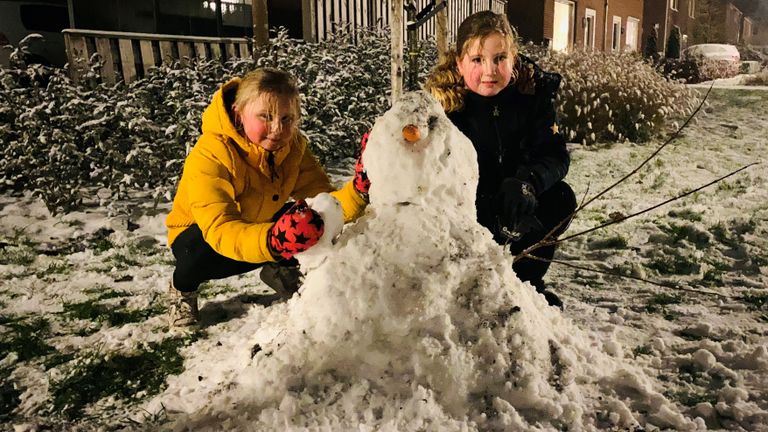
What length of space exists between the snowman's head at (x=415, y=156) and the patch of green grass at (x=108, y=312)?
1.71m

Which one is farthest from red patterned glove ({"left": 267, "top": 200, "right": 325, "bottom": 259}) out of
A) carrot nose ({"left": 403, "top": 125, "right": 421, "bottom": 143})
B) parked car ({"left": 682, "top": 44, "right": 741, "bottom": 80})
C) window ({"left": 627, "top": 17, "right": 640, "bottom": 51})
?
window ({"left": 627, "top": 17, "right": 640, "bottom": 51})

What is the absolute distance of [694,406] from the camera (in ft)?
6.69

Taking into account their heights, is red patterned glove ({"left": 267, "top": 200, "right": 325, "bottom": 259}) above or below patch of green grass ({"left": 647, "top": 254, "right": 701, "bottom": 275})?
above

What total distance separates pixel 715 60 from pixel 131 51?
21922 millimetres

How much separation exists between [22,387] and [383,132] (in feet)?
5.95

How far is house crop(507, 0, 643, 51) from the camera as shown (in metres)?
20.2

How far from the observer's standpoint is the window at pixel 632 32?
1128 inches

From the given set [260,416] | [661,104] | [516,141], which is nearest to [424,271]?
[260,416]

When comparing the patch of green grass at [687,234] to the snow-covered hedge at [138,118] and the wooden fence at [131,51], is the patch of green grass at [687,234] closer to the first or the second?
the snow-covered hedge at [138,118]

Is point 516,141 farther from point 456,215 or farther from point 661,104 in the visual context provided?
point 661,104

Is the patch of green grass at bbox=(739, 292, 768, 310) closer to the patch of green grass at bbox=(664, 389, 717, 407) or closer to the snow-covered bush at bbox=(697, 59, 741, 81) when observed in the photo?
the patch of green grass at bbox=(664, 389, 717, 407)

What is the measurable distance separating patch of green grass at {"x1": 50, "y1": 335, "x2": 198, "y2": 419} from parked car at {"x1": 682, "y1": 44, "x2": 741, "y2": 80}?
20.1 m

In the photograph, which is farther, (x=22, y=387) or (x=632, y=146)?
(x=632, y=146)

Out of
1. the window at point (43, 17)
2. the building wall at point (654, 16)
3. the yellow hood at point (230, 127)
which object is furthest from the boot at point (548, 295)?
the building wall at point (654, 16)
